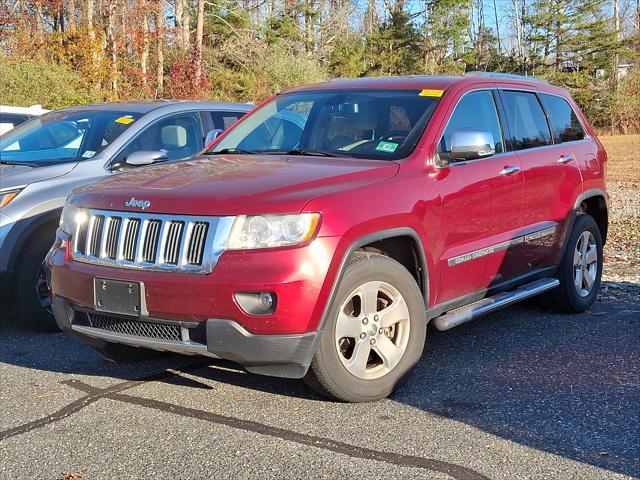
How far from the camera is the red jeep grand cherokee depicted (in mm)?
4027

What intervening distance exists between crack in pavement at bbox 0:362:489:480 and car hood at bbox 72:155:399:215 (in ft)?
3.55

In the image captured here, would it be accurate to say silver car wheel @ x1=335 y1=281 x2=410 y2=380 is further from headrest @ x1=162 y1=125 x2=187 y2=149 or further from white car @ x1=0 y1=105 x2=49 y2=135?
white car @ x1=0 y1=105 x2=49 y2=135

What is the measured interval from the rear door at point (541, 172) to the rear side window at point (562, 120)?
0.04 ft

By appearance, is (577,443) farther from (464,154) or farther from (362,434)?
(464,154)

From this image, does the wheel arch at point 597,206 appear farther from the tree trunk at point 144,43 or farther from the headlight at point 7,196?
the tree trunk at point 144,43

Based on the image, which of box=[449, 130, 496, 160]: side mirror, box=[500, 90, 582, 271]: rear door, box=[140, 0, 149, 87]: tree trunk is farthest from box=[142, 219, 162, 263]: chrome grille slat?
box=[140, 0, 149, 87]: tree trunk

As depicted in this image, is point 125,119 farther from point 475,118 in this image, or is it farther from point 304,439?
point 304,439

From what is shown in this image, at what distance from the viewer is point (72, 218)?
15.5 feet

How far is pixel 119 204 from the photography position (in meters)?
4.41

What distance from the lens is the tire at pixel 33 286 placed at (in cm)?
592

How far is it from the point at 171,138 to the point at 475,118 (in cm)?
286

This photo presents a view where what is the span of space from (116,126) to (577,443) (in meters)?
4.60

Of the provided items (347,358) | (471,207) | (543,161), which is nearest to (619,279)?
(543,161)

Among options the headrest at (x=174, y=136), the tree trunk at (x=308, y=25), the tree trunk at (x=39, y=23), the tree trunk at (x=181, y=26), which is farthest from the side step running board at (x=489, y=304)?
the tree trunk at (x=308, y=25)
